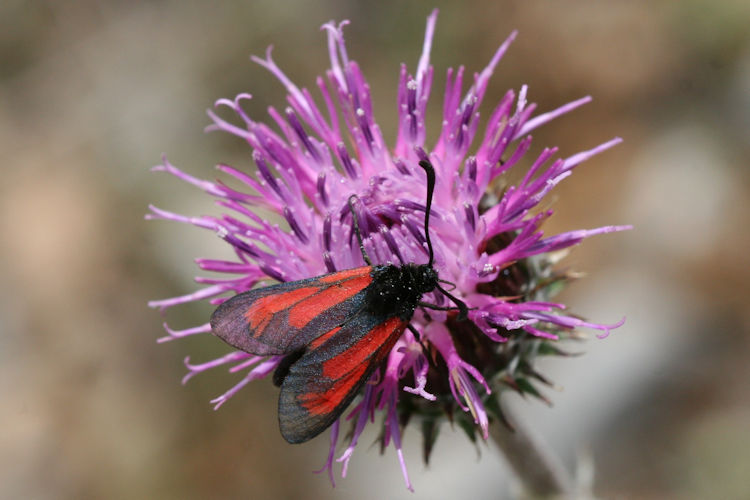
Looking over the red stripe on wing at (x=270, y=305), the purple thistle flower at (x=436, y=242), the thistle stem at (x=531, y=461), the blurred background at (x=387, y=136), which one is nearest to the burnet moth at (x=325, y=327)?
the red stripe on wing at (x=270, y=305)

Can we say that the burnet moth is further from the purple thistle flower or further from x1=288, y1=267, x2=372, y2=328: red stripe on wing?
the purple thistle flower

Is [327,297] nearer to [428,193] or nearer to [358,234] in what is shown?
[358,234]

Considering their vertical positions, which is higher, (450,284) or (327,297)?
(327,297)

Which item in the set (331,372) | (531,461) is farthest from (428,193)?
(531,461)

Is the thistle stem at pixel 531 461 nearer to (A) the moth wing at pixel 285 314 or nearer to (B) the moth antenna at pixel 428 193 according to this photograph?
(B) the moth antenna at pixel 428 193

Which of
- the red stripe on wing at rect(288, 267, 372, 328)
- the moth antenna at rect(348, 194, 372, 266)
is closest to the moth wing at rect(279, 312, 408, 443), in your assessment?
the red stripe on wing at rect(288, 267, 372, 328)

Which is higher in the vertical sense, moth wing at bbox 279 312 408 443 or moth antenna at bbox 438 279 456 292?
moth antenna at bbox 438 279 456 292
